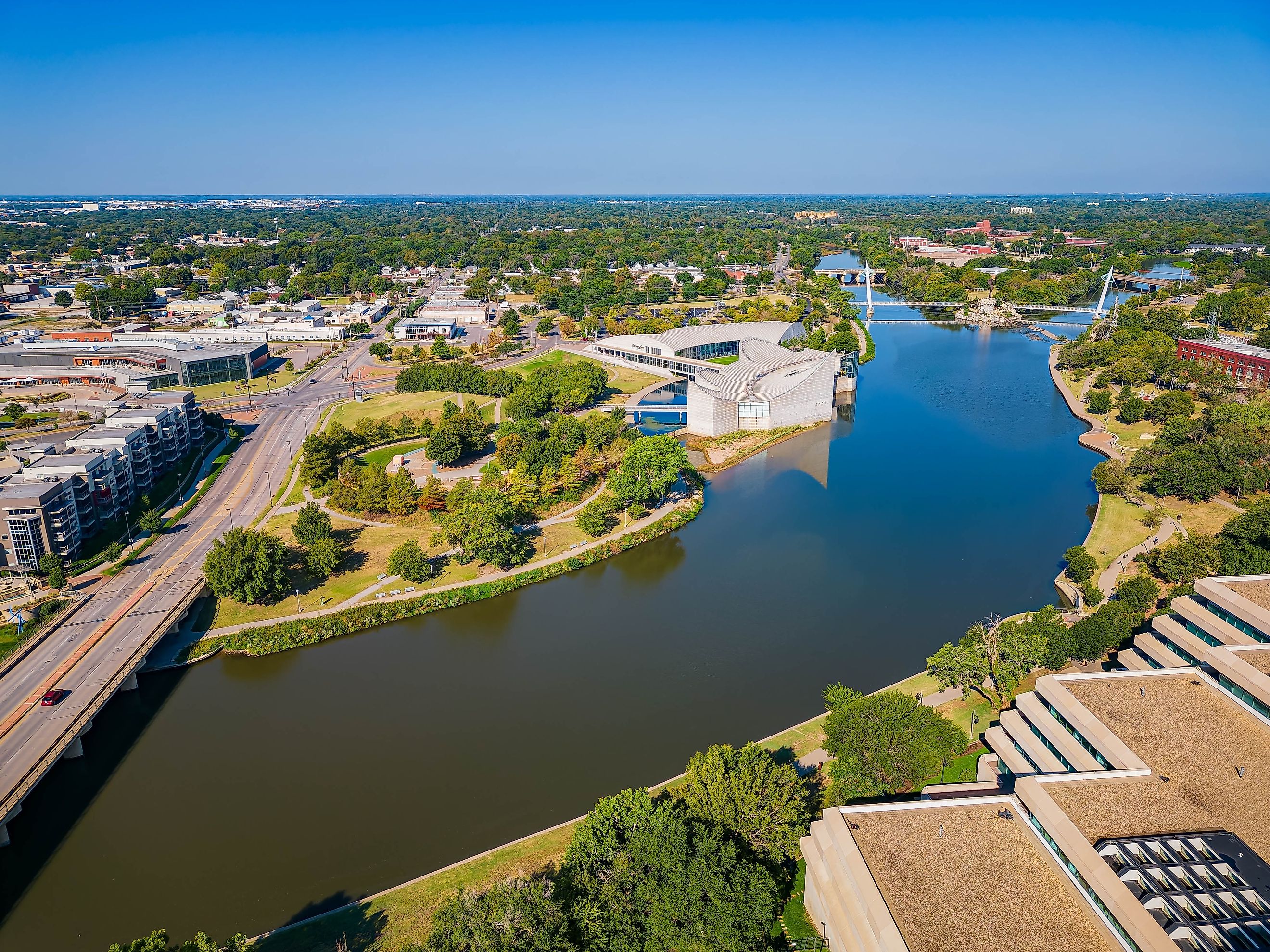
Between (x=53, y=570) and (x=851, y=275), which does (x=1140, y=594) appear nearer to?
(x=53, y=570)

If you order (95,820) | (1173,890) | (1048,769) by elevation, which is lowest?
(95,820)

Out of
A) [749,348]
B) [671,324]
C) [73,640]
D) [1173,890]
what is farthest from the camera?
[671,324]

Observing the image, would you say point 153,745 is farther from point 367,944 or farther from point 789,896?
point 789,896

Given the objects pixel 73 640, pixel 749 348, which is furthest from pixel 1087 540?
pixel 73 640

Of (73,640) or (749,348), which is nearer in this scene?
(73,640)

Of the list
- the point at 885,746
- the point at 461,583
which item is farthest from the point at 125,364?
the point at 885,746

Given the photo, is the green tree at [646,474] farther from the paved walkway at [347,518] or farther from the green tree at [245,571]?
the green tree at [245,571]
